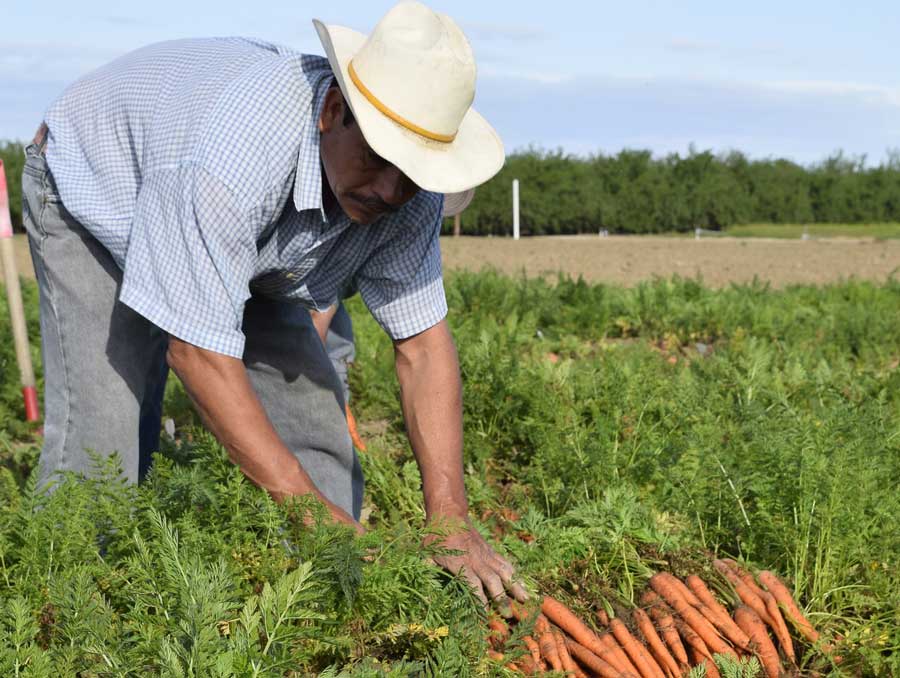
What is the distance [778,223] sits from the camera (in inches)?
1282

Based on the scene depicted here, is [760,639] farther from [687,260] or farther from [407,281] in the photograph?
[687,260]

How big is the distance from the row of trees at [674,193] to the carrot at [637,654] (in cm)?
2332

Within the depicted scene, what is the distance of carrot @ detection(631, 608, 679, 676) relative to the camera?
2824mm

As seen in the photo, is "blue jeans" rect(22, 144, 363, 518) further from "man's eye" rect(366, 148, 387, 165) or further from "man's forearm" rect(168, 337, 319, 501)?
"man's eye" rect(366, 148, 387, 165)

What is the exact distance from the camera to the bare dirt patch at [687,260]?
1270 cm

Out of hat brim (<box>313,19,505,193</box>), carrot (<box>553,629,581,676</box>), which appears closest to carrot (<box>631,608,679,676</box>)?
carrot (<box>553,629,581,676</box>)

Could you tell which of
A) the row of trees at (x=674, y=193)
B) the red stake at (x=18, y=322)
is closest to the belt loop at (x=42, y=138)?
the red stake at (x=18, y=322)

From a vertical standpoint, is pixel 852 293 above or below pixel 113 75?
below

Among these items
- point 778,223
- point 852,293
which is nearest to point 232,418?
point 852,293

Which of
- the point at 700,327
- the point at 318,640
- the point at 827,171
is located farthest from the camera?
the point at 827,171

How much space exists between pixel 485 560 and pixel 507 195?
24287 millimetres

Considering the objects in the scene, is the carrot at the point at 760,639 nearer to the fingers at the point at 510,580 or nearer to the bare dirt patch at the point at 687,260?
the fingers at the point at 510,580

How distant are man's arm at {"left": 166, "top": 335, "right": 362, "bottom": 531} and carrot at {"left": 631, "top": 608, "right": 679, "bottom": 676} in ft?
2.74

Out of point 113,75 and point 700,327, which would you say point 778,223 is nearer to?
point 700,327
